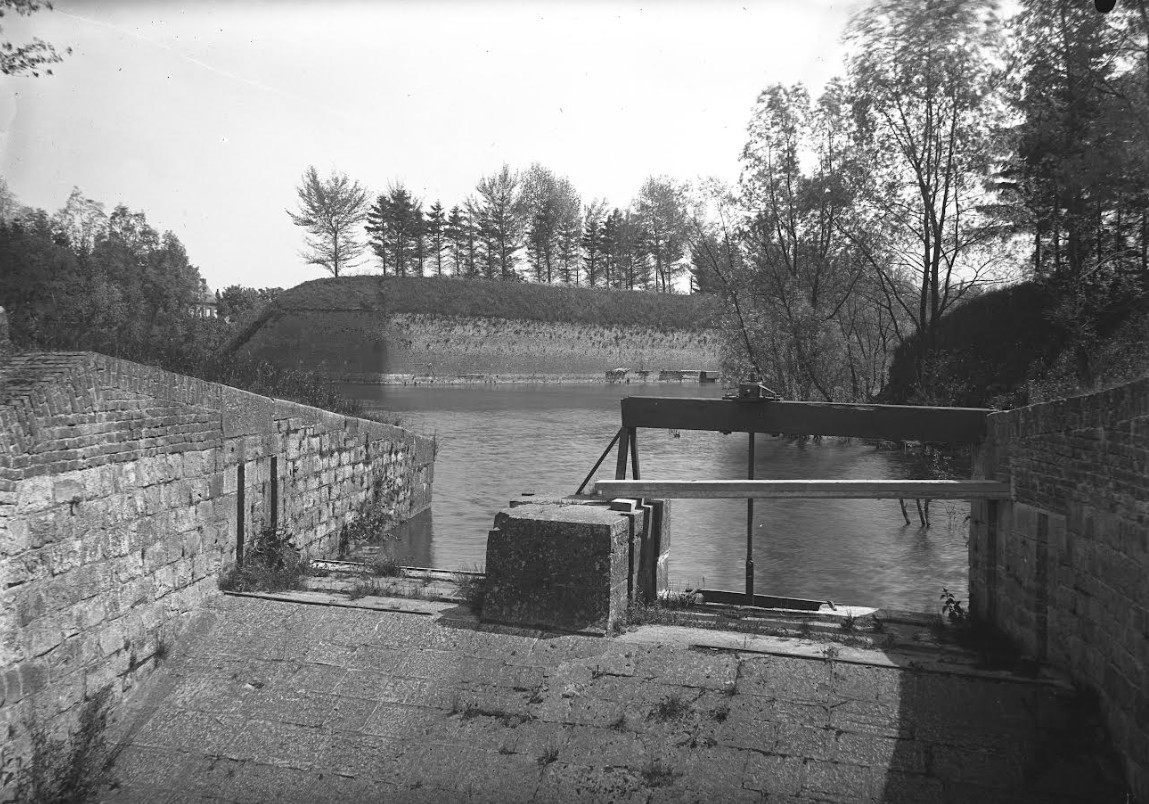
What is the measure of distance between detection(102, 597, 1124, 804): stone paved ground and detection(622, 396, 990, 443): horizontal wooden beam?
2538 millimetres

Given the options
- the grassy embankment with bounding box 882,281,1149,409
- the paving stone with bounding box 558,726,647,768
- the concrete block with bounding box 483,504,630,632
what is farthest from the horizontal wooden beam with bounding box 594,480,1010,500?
the grassy embankment with bounding box 882,281,1149,409

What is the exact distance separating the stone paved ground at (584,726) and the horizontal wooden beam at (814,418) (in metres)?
2.54

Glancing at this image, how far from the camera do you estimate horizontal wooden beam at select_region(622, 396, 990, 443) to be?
7.00 m

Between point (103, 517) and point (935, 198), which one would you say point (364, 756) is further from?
point (935, 198)

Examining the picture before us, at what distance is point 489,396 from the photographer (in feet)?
155

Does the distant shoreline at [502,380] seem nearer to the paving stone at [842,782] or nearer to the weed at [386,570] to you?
the weed at [386,570]

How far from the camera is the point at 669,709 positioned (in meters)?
4.89

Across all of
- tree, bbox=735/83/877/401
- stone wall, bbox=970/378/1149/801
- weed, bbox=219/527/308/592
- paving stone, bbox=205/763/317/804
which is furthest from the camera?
tree, bbox=735/83/877/401

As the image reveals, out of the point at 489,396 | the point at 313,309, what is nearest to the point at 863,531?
the point at 489,396

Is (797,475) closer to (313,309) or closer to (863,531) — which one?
(863,531)

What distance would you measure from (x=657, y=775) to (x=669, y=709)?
0.44 m

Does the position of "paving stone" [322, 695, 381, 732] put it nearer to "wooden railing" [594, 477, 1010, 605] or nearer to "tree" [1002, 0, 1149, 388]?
"wooden railing" [594, 477, 1010, 605]

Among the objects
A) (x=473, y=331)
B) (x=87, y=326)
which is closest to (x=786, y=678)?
(x=87, y=326)

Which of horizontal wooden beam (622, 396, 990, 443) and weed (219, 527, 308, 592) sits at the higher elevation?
horizontal wooden beam (622, 396, 990, 443)
